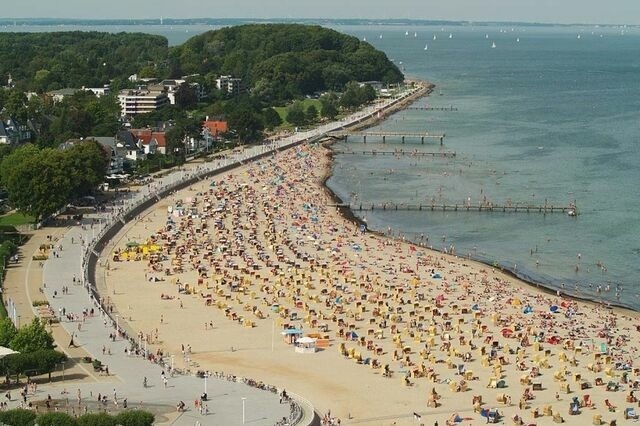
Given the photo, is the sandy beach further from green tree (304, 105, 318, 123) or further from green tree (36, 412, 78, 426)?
green tree (304, 105, 318, 123)

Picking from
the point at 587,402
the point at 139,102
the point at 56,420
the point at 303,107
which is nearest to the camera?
the point at 56,420

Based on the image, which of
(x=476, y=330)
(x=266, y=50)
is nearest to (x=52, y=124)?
(x=476, y=330)

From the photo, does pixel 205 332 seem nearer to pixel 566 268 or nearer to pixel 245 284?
pixel 245 284

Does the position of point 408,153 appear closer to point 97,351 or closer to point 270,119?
point 270,119

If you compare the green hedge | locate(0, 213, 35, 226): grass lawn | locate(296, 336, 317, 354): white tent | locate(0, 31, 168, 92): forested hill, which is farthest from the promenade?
locate(0, 31, 168, 92): forested hill

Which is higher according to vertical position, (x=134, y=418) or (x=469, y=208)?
(x=134, y=418)

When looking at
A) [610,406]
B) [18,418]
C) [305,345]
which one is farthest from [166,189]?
[18,418]
